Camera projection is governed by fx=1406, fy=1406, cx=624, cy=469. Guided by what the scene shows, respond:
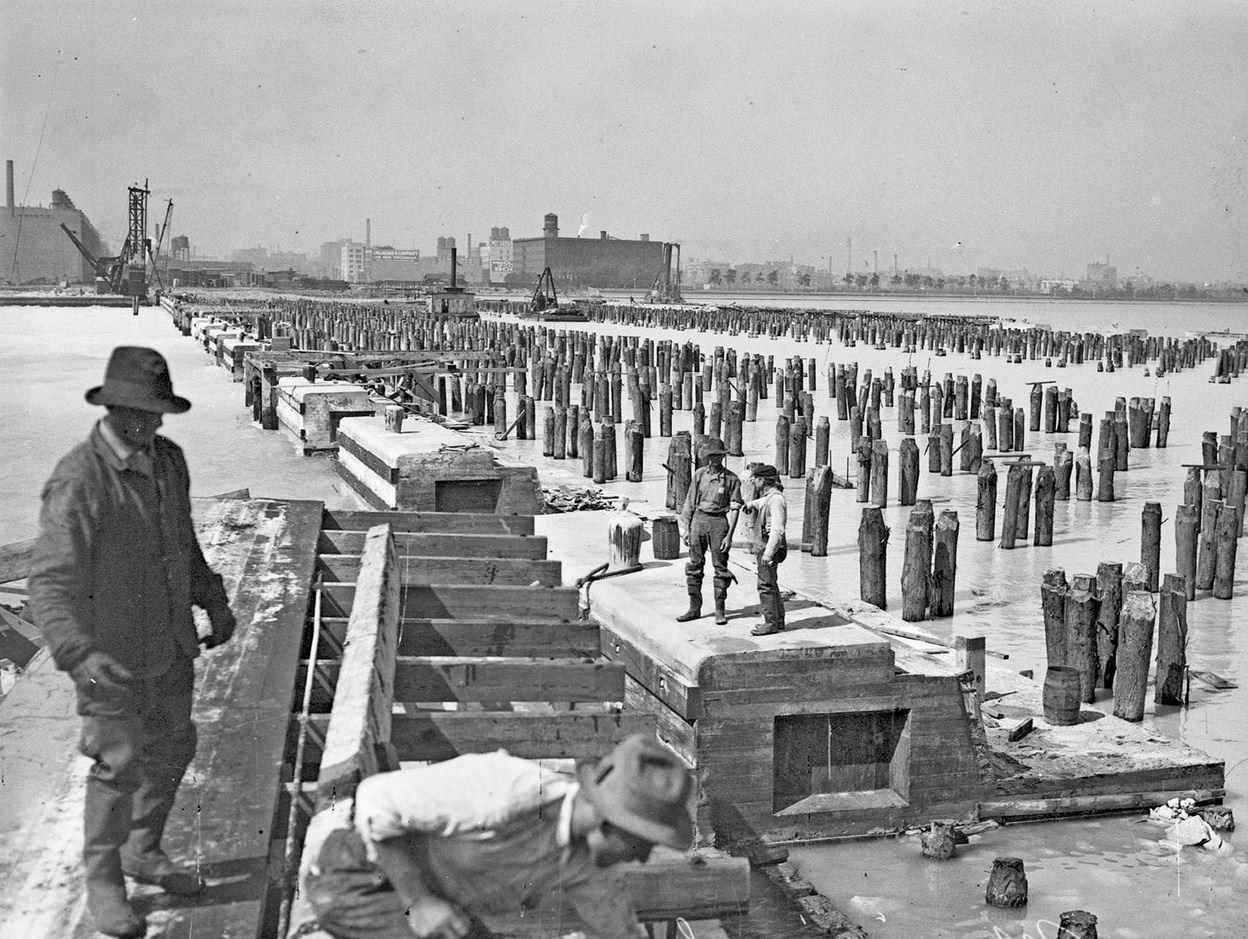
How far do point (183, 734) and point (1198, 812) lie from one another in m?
6.84

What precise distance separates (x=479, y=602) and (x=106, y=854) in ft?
12.7

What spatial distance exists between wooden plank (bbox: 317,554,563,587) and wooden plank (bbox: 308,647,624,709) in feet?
5.50

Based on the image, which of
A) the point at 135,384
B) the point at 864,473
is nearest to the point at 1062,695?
the point at 135,384

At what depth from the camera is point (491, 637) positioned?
7.64 meters

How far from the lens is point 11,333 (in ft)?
194

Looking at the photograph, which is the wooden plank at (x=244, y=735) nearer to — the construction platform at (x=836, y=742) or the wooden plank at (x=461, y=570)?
the wooden plank at (x=461, y=570)

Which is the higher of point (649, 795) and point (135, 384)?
point (135, 384)

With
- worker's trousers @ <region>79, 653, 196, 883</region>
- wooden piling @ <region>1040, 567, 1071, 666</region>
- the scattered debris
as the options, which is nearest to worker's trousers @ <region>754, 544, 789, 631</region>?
wooden piling @ <region>1040, 567, 1071, 666</region>

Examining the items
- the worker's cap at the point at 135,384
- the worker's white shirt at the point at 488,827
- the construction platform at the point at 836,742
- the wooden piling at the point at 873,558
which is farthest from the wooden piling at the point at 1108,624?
the worker's cap at the point at 135,384

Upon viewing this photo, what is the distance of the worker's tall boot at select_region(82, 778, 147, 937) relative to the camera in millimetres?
4418

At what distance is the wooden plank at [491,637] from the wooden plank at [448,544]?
147 cm

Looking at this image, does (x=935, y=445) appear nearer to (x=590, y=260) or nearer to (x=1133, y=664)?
(x=1133, y=664)

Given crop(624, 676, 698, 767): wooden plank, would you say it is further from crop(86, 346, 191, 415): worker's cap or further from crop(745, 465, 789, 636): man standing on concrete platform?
crop(86, 346, 191, 415): worker's cap

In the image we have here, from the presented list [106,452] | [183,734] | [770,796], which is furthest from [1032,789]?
[106,452]
